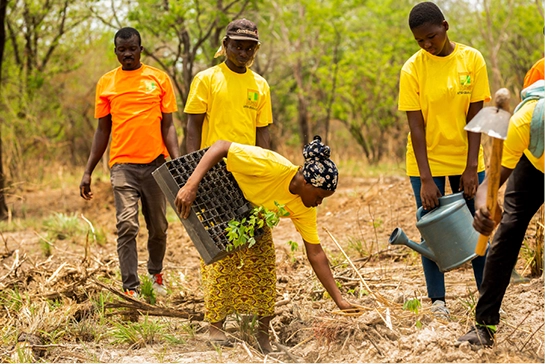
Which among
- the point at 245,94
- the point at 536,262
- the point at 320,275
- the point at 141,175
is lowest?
the point at 536,262

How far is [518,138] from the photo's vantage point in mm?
3137

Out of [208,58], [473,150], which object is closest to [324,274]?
[473,150]

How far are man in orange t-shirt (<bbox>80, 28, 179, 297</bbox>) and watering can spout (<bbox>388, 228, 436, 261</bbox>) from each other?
1838 millimetres

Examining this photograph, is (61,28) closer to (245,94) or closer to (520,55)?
(245,94)

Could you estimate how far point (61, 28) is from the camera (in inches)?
508

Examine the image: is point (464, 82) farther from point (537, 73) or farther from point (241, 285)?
point (241, 285)

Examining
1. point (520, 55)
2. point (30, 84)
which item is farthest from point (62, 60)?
point (520, 55)

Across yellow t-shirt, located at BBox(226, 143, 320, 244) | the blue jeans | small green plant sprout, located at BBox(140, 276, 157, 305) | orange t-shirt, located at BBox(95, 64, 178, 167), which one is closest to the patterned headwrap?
yellow t-shirt, located at BBox(226, 143, 320, 244)

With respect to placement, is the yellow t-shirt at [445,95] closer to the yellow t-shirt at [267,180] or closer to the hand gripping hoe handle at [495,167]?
the yellow t-shirt at [267,180]

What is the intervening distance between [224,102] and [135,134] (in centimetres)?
106

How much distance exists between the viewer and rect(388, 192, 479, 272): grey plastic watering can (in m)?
3.86

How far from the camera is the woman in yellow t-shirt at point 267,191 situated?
3.64m

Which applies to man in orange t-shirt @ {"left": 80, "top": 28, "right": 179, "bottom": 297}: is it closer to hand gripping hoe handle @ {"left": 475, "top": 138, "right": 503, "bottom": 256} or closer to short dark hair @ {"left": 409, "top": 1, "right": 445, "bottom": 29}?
short dark hair @ {"left": 409, "top": 1, "right": 445, "bottom": 29}

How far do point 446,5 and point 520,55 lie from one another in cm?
499
